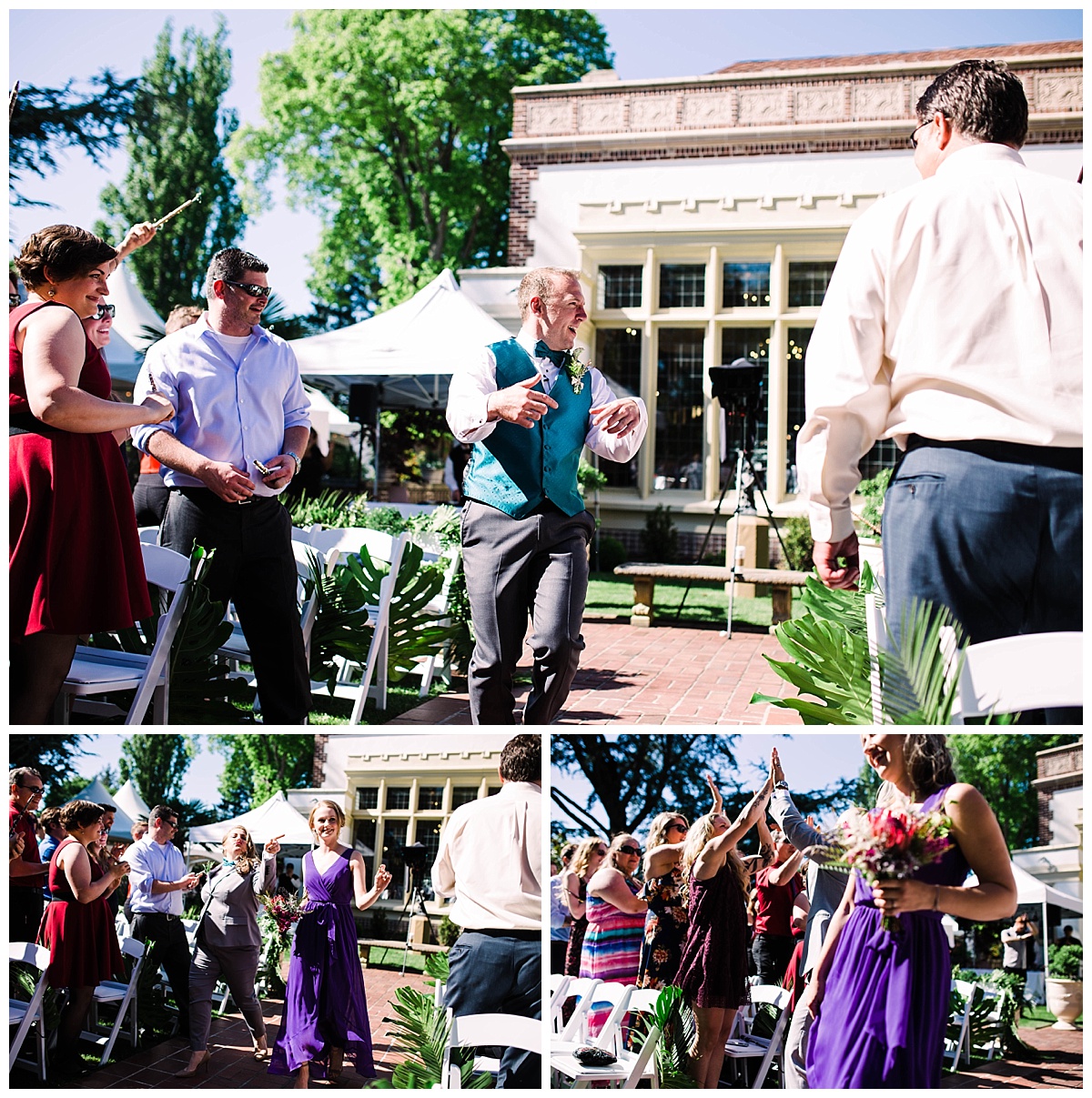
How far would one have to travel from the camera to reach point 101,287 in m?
2.92

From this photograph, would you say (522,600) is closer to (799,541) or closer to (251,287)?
(251,287)

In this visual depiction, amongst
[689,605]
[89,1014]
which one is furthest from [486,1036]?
[689,605]

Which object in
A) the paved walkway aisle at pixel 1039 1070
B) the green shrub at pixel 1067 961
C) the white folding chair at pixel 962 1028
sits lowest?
the paved walkway aisle at pixel 1039 1070

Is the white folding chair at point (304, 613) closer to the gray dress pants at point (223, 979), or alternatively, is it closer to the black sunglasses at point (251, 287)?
the black sunglasses at point (251, 287)

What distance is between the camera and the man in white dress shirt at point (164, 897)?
9.73 ft

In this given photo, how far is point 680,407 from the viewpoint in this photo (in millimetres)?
13969

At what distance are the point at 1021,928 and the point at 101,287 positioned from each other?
315cm

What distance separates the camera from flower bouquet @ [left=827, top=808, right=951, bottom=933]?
237 cm

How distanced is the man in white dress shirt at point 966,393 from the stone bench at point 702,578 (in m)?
5.49

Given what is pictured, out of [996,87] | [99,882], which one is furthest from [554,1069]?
[996,87]

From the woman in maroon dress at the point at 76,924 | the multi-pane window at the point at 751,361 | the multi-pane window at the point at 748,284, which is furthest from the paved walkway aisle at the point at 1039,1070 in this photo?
the multi-pane window at the point at 748,284

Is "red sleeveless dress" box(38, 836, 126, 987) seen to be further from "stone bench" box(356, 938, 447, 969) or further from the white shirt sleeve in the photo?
the white shirt sleeve

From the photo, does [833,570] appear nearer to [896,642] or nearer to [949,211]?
[896,642]

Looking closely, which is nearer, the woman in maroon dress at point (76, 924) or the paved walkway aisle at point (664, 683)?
the woman in maroon dress at point (76, 924)
